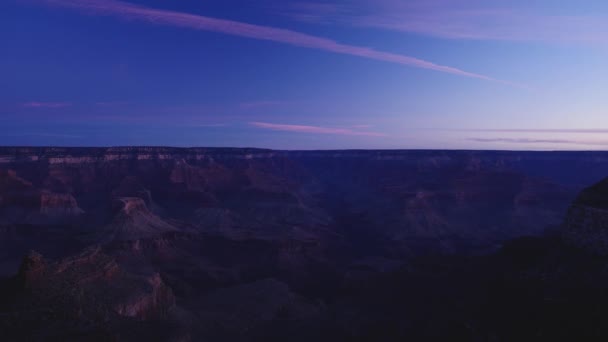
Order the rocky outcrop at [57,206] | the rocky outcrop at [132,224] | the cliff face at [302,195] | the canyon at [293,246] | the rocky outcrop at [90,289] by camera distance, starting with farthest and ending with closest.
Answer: the cliff face at [302,195] → the rocky outcrop at [57,206] → the rocky outcrop at [132,224] → the canyon at [293,246] → the rocky outcrop at [90,289]

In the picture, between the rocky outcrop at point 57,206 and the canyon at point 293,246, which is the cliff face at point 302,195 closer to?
the rocky outcrop at point 57,206

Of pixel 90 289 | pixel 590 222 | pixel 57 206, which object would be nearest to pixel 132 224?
pixel 57 206

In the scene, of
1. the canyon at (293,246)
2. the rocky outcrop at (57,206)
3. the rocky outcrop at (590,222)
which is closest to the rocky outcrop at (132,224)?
the canyon at (293,246)

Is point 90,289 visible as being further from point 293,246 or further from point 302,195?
point 302,195

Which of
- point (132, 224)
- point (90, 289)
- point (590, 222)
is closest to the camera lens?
point (590, 222)

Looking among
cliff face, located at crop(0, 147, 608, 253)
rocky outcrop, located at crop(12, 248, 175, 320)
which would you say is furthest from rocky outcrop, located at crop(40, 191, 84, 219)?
rocky outcrop, located at crop(12, 248, 175, 320)

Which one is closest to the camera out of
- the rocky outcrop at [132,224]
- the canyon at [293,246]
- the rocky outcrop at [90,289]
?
the rocky outcrop at [90,289]

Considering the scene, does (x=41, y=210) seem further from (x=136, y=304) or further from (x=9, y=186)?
(x=136, y=304)

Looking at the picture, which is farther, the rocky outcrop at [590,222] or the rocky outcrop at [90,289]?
the rocky outcrop at [90,289]

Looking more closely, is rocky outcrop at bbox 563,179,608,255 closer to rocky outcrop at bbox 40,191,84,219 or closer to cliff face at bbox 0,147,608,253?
cliff face at bbox 0,147,608,253

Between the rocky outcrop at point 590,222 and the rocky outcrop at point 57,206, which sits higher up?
the rocky outcrop at point 590,222
